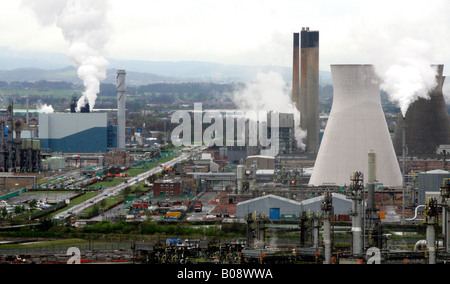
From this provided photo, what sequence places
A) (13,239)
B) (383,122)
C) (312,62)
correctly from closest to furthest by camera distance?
(13,239)
(383,122)
(312,62)

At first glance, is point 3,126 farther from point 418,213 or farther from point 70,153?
point 418,213

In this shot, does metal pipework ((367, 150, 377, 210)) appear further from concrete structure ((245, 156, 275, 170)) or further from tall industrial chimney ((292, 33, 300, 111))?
tall industrial chimney ((292, 33, 300, 111))

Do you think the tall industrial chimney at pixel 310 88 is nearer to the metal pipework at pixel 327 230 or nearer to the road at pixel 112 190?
the road at pixel 112 190

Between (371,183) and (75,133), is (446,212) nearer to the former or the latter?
(371,183)

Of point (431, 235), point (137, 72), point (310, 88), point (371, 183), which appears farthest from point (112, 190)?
point (137, 72)

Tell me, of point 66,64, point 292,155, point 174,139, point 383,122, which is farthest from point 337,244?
point 66,64

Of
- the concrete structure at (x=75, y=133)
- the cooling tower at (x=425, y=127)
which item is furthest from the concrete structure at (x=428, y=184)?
the concrete structure at (x=75, y=133)

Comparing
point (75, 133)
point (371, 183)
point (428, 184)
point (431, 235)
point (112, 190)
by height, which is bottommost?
point (112, 190)
